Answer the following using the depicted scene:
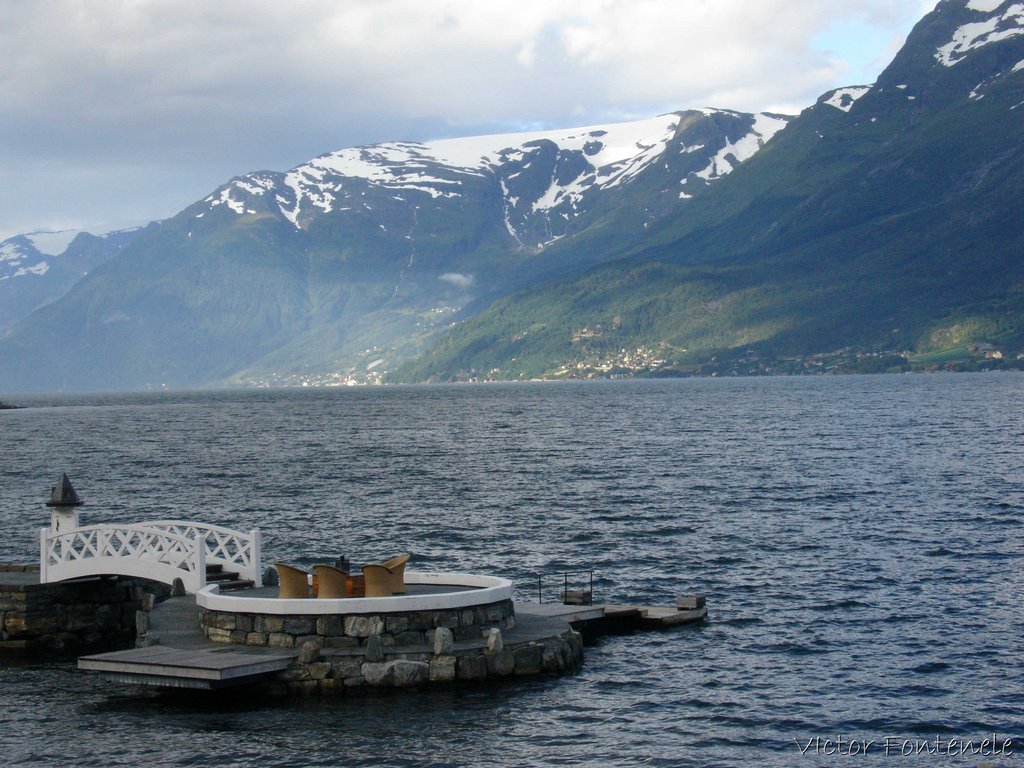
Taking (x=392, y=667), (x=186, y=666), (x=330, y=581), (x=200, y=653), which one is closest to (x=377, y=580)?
(x=330, y=581)

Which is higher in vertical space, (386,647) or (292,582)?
(292,582)

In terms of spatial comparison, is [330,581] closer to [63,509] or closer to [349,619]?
[349,619]

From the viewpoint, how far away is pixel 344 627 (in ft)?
119

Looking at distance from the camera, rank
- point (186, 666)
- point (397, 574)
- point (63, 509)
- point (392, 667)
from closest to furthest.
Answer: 1. point (186, 666)
2. point (392, 667)
3. point (397, 574)
4. point (63, 509)

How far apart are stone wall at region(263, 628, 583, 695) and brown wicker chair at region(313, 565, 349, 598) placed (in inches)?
77.7

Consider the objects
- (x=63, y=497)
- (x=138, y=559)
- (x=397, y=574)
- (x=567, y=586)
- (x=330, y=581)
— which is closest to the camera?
(x=330, y=581)

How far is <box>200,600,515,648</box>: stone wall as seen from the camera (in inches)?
1422

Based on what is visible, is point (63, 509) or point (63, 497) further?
point (63, 497)

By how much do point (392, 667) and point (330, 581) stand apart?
11.7 ft

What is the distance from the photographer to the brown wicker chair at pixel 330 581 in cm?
3753

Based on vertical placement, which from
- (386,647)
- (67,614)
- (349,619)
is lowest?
(67,614)

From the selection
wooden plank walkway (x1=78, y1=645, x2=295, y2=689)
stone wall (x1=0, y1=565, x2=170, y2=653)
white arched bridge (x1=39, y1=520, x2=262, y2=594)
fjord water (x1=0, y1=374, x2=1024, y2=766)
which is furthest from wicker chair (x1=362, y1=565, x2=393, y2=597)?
stone wall (x1=0, y1=565, x2=170, y2=653)

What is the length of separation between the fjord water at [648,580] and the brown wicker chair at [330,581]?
11.7 feet

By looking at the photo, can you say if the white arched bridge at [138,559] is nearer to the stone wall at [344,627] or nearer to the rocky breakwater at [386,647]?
the rocky breakwater at [386,647]
